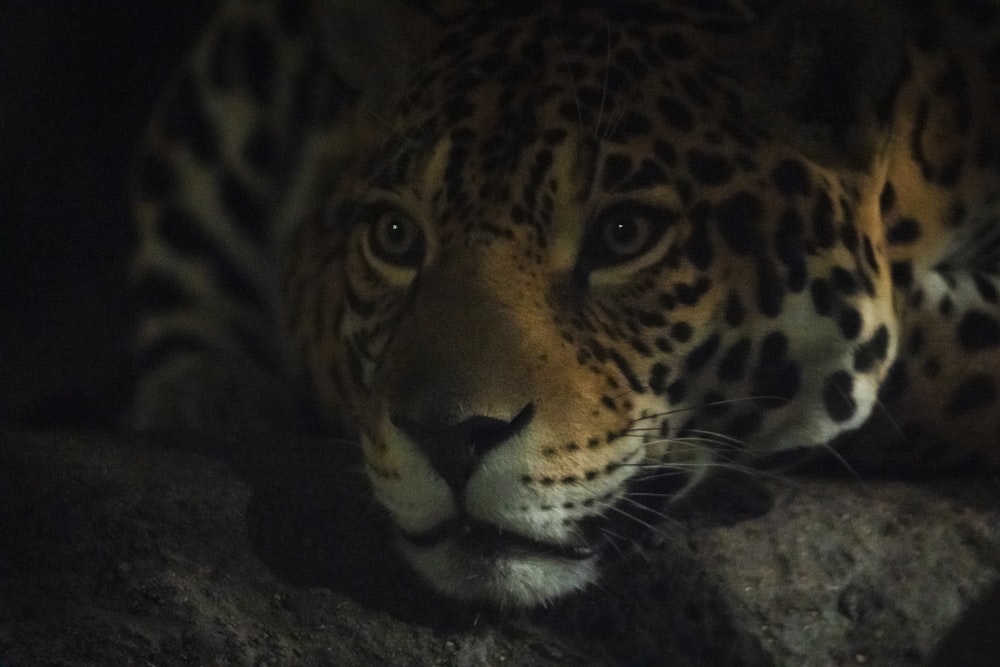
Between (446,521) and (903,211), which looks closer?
(446,521)

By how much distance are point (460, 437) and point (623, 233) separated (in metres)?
0.33

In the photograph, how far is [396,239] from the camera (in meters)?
1.71

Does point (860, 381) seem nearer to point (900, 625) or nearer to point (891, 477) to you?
point (891, 477)

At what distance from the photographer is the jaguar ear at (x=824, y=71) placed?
5.25ft

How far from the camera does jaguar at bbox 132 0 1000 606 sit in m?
1.49

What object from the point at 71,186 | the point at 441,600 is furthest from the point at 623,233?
the point at 71,186

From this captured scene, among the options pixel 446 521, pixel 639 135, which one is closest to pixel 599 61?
pixel 639 135

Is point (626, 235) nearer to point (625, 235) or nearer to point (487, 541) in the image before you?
point (625, 235)

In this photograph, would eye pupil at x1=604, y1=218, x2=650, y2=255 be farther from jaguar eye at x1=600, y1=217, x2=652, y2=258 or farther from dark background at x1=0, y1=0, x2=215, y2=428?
dark background at x1=0, y1=0, x2=215, y2=428

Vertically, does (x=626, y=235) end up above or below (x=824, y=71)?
below

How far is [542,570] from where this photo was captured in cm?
153

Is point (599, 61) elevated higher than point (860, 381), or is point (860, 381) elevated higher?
point (599, 61)

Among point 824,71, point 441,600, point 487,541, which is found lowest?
point 441,600

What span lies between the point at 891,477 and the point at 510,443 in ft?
1.84
